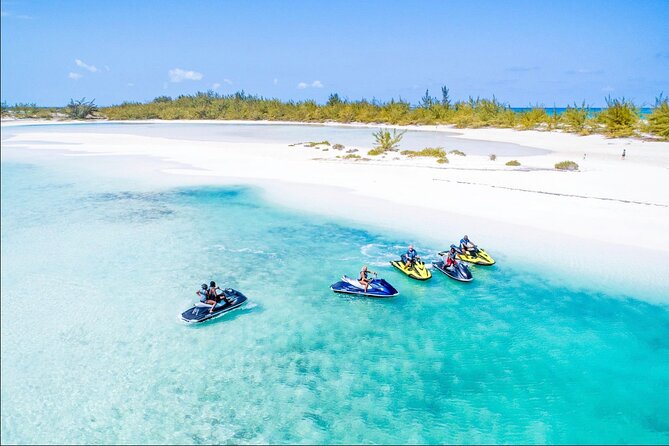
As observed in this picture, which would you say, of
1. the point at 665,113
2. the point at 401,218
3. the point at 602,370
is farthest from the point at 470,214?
the point at 665,113

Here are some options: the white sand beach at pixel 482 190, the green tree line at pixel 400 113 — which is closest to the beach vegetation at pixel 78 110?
the green tree line at pixel 400 113

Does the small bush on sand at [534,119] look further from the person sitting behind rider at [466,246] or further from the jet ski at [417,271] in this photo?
the jet ski at [417,271]

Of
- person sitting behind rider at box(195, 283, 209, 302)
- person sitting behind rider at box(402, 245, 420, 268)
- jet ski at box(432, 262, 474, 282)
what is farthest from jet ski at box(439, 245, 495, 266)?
person sitting behind rider at box(195, 283, 209, 302)

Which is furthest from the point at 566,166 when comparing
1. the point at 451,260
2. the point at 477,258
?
the point at 451,260

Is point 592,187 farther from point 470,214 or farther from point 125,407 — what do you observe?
point 125,407

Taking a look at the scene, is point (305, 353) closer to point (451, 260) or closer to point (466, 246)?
point (451, 260)

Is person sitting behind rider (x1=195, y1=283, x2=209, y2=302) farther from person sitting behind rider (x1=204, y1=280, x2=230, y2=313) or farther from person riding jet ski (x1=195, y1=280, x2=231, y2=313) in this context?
person sitting behind rider (x1=204, y1=280, x2=230, y2=313)
